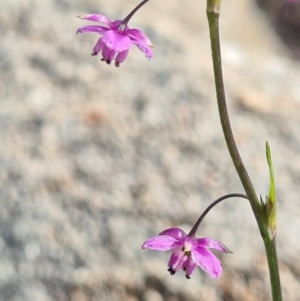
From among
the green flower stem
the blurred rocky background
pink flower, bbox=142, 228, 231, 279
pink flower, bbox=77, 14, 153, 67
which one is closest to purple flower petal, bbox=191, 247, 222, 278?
pink flower, bbox=142, 228, 231, 279

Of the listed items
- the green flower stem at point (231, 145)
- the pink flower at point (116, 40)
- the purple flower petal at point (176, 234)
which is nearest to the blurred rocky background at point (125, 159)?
the purple flower petal at point (176, 234)

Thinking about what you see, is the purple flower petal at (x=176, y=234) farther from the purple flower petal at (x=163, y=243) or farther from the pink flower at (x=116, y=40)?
the pink flower at (x=116, y=40)

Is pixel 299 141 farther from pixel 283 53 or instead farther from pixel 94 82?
pixel 283 53

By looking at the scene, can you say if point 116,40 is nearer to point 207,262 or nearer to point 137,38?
point 137,38

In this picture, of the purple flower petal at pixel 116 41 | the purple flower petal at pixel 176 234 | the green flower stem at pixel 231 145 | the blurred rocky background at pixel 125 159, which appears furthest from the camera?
the blurred rocky background at pixel 125 159

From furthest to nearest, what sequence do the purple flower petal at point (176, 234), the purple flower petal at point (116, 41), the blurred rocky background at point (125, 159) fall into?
the blurred rocky background at point (125, 159) < the purple flower petal at point (176, 234) < the purple flower petal at point (116, 41)

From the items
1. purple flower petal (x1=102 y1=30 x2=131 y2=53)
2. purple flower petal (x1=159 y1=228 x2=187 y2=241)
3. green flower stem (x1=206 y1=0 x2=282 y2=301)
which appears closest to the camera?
green flower stem (x1=206 y1=0 x2=282 y2=301)

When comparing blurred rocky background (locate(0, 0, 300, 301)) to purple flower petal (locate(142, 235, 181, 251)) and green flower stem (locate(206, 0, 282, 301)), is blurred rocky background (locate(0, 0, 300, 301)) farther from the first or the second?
green flower stem (locate(206, 0, 282, 301))

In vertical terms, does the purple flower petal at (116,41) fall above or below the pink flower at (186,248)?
above
